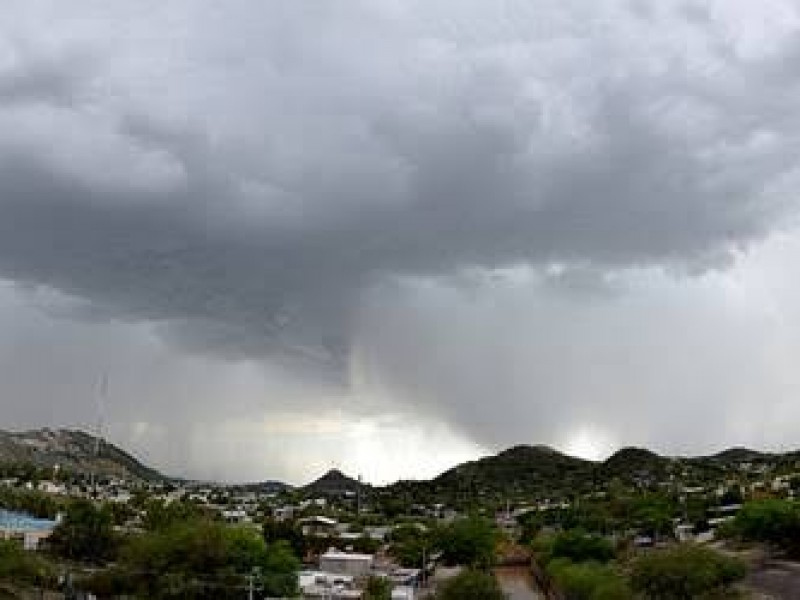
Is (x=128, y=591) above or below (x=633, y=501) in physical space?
below

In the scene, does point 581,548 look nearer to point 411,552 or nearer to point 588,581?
point 411,552

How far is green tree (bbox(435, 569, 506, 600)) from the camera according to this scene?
88375mm

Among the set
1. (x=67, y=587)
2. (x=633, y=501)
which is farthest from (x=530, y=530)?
(x=67, y=587)

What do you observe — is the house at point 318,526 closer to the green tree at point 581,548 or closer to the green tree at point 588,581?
the green tree at point 581,548

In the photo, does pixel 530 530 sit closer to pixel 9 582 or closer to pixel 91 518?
pixel 91 518

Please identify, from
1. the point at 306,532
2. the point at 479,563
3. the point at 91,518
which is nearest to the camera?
the point at 91,518

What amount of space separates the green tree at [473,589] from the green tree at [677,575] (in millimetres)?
12983

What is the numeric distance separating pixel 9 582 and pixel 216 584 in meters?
16.4

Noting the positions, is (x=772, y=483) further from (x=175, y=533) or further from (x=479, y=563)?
(x=175, y=533)

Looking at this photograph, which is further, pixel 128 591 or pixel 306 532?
pixel 306 532

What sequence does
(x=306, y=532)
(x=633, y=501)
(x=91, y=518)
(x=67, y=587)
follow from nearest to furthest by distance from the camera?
(x=67, y=587) → (x=91, y=518) → (x=306, y=532) → (x=633, y=501)

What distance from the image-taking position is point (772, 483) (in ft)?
649

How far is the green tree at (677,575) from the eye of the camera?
96875 millimetres

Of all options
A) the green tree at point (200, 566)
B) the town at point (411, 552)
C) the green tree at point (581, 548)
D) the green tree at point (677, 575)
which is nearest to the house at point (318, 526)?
the town at point (411, 552)
